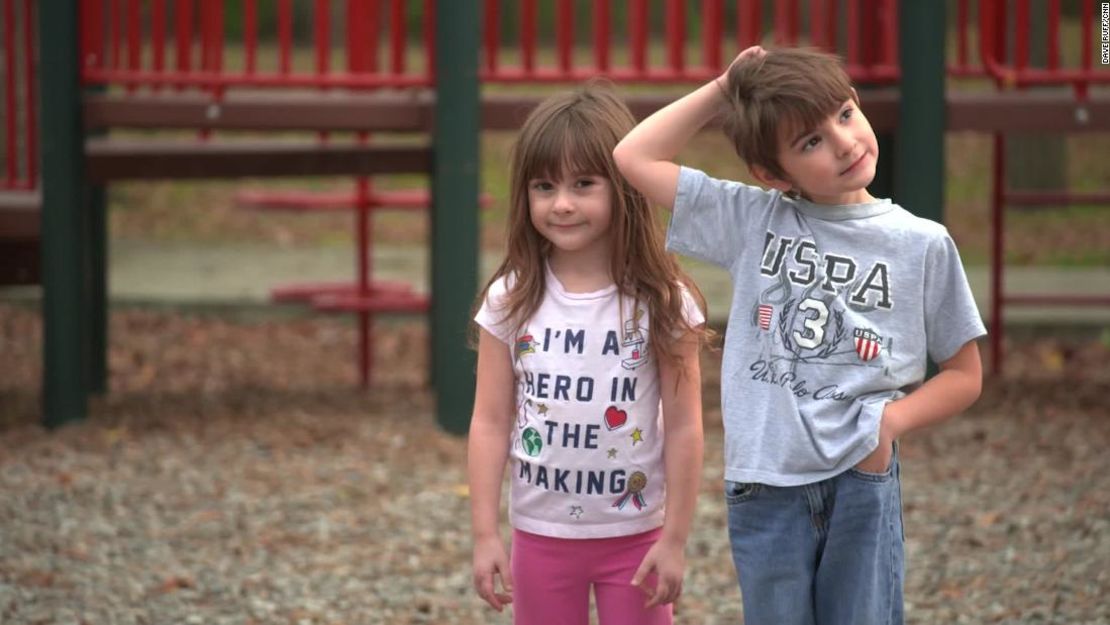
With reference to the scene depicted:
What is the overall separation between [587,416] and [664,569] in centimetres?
28

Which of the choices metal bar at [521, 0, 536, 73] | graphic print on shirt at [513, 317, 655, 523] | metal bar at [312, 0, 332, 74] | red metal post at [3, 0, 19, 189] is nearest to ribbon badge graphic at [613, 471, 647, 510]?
graphic print on shirt at [513, 317, 655, 523]

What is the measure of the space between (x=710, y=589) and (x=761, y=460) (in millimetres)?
1797

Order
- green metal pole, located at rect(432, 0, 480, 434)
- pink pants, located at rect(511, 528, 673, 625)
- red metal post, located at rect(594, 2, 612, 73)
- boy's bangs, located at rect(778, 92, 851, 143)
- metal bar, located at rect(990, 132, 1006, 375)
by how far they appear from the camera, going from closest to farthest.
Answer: boy's bangs, located at rect(778, 92, 851, 143) → pink pants, located at rect(511, 528, 673, 625) → green metal pole, located at rect(432, 0, 480, 434) → red metal post, located at rect(594, 2, 612, 73) → metal bar, located at rect(990, 132, 1006, 375)

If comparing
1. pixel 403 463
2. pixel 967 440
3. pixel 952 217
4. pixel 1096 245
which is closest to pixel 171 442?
pixel 403 463

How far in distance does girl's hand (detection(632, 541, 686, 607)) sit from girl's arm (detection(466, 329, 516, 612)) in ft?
0.79

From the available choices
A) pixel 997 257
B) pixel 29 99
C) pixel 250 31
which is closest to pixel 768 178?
pixel 250 31

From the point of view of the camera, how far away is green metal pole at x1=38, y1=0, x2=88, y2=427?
6051 millimetres

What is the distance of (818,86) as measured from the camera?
2.57 meters

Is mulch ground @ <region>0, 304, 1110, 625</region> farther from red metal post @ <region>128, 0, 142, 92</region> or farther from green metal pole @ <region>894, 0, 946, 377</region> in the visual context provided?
red metal post @ <region>128, 0, 142, 92</region>

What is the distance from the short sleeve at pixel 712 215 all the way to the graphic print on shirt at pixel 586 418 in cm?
15

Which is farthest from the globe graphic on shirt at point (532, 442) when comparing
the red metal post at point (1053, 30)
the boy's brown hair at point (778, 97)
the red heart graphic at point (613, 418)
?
the red metal post at point (1053, 30)

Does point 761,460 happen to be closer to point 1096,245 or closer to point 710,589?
point 710,589

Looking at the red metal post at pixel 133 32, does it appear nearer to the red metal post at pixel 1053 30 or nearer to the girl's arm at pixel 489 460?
the red metal post at pixel 1053 30

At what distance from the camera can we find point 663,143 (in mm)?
2721
